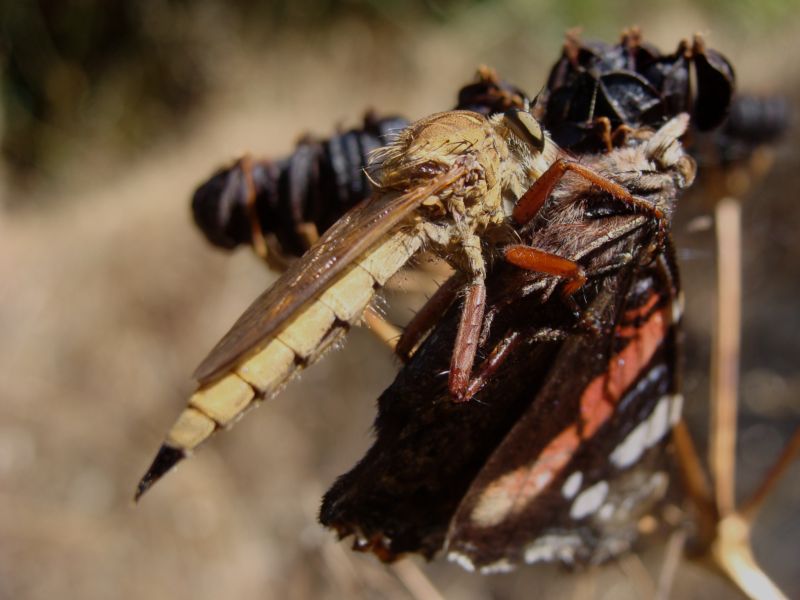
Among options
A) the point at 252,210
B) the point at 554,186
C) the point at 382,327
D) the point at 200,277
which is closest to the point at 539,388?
the point at 554,186

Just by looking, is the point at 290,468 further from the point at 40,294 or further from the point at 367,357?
the point at 40,294

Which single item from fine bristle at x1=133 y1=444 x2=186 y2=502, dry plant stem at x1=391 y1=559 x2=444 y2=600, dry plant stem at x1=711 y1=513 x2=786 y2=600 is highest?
fine bristle at x1=133 y1=444 x2=186 y2=502

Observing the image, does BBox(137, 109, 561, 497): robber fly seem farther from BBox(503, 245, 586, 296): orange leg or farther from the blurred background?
the blurred background

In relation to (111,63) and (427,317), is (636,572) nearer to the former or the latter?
(427,317)

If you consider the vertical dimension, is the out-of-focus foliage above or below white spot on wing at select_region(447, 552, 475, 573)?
above

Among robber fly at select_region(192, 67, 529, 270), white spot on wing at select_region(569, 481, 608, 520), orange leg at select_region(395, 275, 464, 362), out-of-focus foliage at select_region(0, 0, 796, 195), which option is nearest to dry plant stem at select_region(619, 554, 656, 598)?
white spot on wing at select_region(569, 481, 608, 520)

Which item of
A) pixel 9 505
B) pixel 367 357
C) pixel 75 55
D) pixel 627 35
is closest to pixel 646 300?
pixel 627 35

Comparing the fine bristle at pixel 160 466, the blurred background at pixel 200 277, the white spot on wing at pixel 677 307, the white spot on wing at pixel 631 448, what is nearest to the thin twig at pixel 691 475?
the white spot on wing at pixel 631 448
